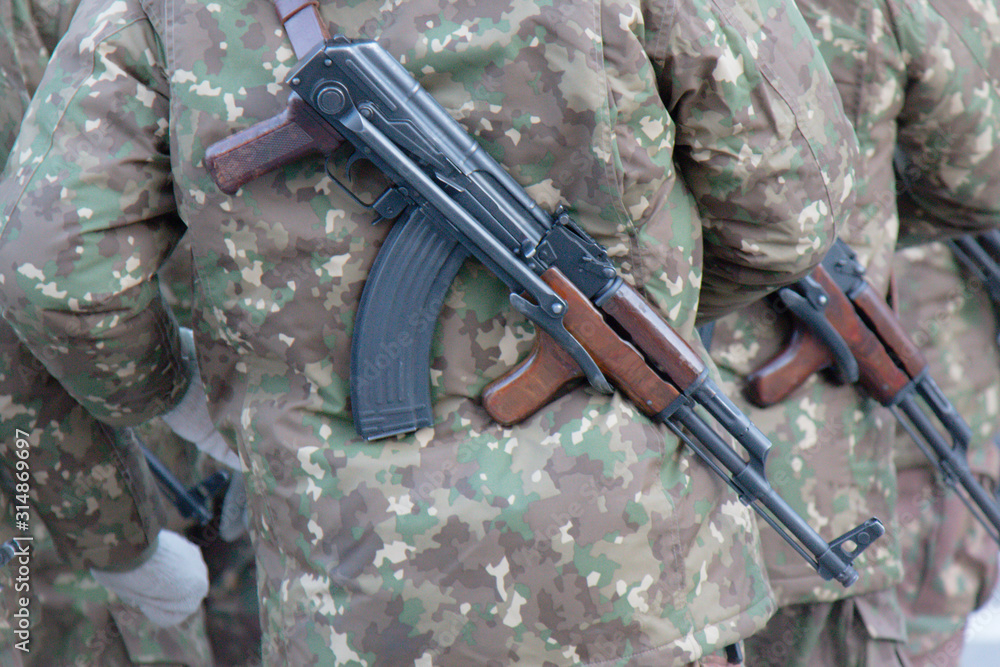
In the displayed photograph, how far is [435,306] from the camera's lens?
1.54m

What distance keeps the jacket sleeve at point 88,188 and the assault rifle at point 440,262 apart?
161mm

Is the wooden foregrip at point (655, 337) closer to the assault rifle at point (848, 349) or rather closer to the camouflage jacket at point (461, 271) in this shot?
the camouflage jacket at point (461, 271)

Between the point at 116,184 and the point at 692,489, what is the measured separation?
1068 millimetres

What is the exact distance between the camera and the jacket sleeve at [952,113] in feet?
7.07

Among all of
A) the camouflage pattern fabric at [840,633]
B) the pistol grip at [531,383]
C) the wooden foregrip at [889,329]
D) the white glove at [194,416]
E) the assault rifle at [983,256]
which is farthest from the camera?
the assault rifle at [983,256]

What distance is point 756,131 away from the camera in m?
1.56

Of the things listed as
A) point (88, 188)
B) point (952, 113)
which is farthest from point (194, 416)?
point (952, 113)

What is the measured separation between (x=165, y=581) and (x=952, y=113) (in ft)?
7.23

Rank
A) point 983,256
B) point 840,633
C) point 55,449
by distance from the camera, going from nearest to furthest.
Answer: point 55,449 < point 840,633 < point 983,256

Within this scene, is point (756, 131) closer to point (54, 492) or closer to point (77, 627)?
point (54, 492)

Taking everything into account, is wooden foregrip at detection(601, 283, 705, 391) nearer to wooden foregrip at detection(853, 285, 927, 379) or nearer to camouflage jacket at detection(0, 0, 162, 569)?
wooden foregrip at detection(853, 285, 927, 379)

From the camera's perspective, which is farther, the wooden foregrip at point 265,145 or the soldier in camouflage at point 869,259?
the soldier in camouflage at point 869,259

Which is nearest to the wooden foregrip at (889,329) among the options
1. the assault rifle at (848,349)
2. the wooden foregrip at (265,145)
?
the assault rifle at (848,349)

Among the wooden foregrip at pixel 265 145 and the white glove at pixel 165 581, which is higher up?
the wooden foregrip at pixel 265 145
